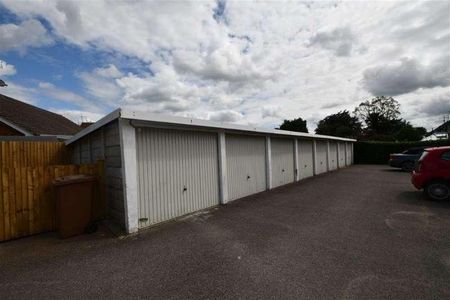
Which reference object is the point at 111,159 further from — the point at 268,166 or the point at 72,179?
the point at 268,166

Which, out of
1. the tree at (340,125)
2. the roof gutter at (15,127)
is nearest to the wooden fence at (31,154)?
the roof gutter at (15,127)

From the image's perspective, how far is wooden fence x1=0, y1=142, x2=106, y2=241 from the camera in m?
4.83

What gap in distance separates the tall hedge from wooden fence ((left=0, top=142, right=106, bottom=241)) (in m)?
24.2

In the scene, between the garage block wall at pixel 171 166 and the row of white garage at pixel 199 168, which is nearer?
the garage block wall at pixel 171 166

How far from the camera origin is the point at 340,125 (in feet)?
180

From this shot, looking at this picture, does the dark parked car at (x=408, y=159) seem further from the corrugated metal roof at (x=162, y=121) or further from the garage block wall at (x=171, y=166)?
the corrugated metal roof at (x=162, y=121)

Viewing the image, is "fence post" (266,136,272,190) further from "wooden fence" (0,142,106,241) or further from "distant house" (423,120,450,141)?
"distant house" (423,120,450,141)

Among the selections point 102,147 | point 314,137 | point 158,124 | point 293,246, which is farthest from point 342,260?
point 314,137

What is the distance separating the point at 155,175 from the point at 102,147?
1781 millimetres

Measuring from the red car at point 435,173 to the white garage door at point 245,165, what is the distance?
5024 millimetres

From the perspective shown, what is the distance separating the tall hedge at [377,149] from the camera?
70.2 ft

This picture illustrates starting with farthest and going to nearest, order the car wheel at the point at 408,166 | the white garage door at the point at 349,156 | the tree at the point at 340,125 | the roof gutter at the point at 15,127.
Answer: the tree at the point at 340,125 → the white garage door at the point at 349,156 → the car wheel at the point at 408,166 → the roof gutter at the point at 15,127

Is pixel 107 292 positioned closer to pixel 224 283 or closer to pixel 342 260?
pixel 224 283

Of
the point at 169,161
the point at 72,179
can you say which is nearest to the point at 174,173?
the point at 169,161
